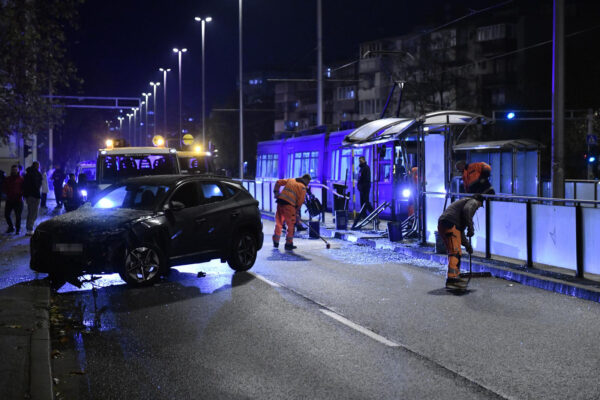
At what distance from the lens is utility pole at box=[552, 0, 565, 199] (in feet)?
44.7

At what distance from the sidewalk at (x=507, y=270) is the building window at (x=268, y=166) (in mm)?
16633

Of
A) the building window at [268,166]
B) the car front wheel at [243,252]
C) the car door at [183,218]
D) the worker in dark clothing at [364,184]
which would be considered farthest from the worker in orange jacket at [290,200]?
the building window at [268,166]

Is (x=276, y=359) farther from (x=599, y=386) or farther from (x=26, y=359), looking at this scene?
(x=599, y=386)

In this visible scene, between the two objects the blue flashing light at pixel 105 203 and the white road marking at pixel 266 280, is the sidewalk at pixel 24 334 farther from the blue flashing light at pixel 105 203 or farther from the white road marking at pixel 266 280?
the white road marking at pixel 266 280

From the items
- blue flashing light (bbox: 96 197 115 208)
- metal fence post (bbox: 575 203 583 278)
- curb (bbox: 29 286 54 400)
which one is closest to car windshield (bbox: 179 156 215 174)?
blue flashing light (bbox: 96 197 115 208)

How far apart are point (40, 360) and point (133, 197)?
17.6ft

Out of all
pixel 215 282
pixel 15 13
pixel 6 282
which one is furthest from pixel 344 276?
pixel 15 13

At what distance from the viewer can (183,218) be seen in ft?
35.1

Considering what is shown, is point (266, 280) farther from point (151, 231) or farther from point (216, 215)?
point (151, 231)

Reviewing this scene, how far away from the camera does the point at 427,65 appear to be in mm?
50656

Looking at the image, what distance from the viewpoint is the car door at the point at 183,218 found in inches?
412

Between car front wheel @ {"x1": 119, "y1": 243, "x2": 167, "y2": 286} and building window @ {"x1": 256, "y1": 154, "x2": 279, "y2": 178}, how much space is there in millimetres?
23545

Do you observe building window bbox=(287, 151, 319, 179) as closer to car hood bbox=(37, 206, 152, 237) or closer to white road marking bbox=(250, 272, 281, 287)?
white road marking bbox=(250, 272, 281, 287)

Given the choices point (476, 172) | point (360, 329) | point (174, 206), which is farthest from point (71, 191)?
point (360, 329)
